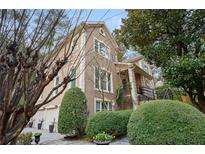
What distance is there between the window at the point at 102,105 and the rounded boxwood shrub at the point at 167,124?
60cm

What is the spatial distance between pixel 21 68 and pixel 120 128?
219cm

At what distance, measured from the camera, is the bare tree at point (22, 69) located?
3.06 feet

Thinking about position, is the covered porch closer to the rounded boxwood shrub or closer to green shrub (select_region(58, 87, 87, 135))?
the rounded boxwood shrub

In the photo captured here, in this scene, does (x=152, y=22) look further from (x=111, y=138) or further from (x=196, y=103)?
(x=111, y=138)

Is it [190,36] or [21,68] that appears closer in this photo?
[21,68]

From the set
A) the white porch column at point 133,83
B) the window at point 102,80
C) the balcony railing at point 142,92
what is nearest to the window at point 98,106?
the window at point 102,80

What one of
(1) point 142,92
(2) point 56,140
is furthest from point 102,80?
(2) point 56,140

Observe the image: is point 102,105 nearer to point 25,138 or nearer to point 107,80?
point 107,80

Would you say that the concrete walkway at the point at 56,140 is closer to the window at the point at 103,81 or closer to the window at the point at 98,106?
the window at the point at 98,106

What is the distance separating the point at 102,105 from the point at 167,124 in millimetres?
939

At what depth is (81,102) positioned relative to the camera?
3287 mm

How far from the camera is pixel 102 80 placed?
299 centimetres

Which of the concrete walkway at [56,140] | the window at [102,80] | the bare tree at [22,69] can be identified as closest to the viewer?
the bare tree at [22,69]

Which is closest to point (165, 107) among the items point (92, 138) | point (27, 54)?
point (92, 138)
